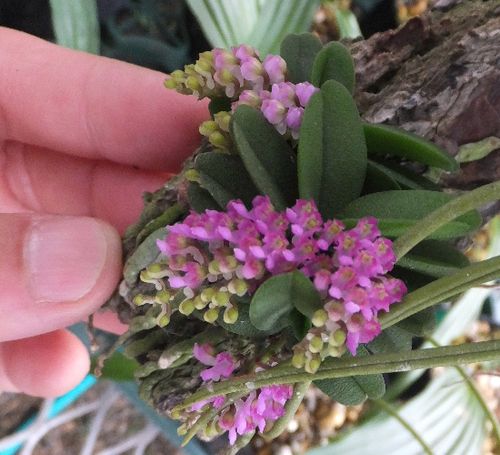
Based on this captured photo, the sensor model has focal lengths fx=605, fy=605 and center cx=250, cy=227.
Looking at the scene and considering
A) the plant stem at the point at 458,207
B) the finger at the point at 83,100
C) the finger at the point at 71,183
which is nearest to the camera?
the plant stem at the point at 458,207

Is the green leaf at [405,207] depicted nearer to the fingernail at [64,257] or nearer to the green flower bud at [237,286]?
the green flower bud at [237,286]

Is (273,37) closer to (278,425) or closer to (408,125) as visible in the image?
(408,125)

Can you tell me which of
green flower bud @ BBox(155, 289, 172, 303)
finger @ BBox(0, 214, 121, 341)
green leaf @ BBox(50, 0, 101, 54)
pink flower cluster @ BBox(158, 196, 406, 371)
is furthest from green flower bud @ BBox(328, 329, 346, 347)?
green leaf @ BBox(50, 0, 101, 54)

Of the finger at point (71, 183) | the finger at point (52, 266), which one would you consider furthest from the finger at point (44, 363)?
the finger at point (52, 266)

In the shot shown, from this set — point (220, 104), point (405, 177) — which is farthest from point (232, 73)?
point (405, 177)

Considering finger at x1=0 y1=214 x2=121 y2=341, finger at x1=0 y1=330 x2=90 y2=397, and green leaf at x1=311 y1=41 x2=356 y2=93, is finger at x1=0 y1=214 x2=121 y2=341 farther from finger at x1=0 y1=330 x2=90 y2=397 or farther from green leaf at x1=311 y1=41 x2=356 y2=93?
finger at x1=0 y1=330 x2=90 y2=397

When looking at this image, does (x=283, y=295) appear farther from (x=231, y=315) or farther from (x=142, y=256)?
(x=142, y=256)
